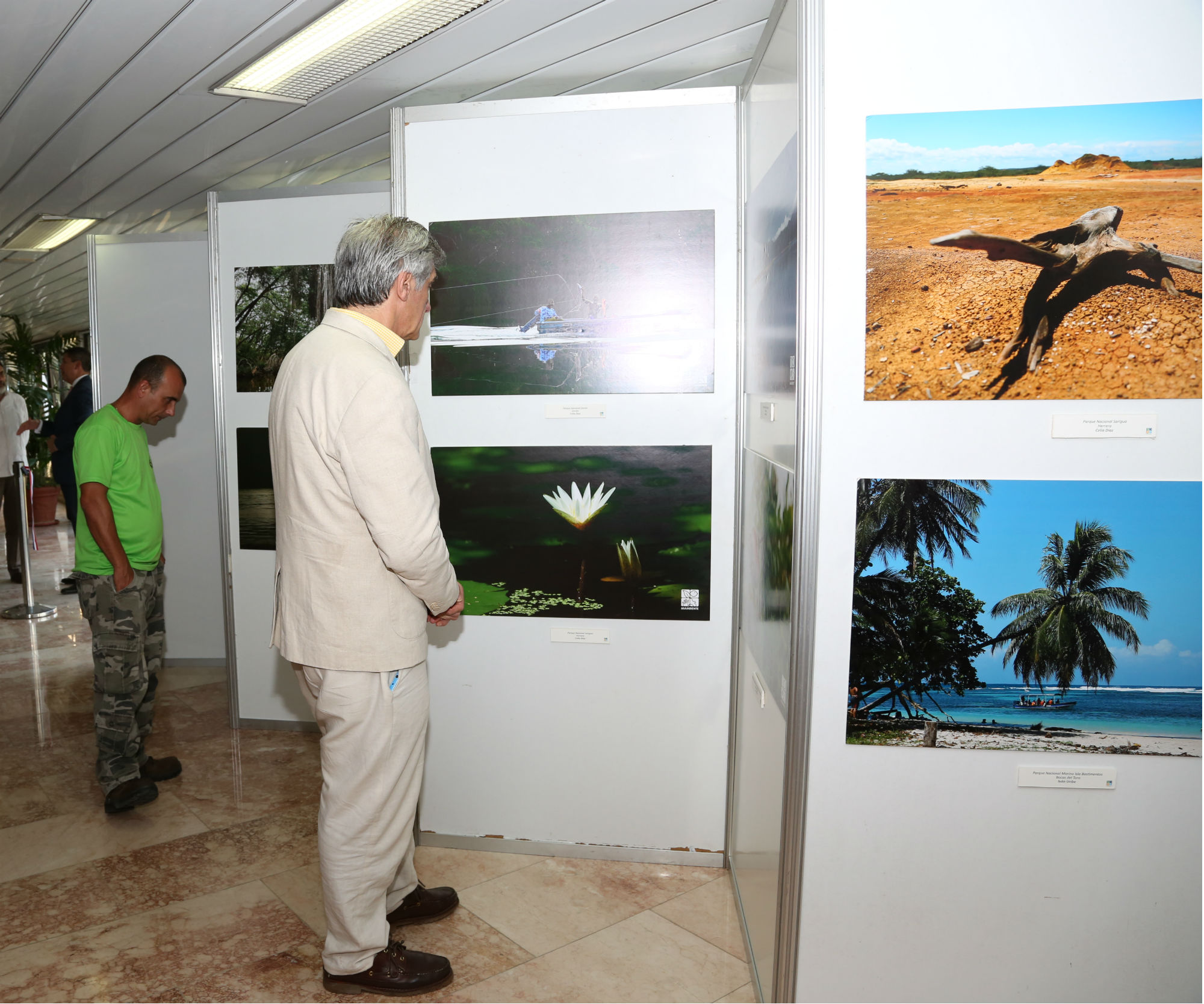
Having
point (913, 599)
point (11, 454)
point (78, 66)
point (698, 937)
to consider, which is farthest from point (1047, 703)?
point (11, 454)

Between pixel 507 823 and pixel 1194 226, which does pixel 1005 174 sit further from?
pixel 507 823

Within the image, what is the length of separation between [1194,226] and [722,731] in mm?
1845

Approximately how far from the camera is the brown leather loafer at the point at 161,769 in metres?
3.49

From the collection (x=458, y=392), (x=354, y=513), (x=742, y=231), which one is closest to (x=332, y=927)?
(x=354, y=513)

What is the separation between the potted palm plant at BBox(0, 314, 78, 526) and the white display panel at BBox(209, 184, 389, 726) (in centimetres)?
631

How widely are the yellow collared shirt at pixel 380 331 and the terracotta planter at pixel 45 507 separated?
10.1 m

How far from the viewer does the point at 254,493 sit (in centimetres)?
399

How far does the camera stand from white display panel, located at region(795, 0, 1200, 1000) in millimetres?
1671

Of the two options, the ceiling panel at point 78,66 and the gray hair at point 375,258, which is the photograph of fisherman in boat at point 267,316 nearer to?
the ceiling panel at point 78,66

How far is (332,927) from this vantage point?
2180 mm

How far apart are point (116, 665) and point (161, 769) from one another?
1.81 ft

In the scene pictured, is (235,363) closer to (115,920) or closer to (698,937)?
(115,920)

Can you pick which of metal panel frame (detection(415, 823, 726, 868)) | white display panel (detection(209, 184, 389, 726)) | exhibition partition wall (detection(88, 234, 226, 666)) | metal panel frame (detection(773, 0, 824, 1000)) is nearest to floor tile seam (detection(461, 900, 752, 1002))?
metal panel frame (detection(415, 823, 726, 868))

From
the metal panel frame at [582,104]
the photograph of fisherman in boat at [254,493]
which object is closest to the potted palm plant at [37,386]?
the photograph of fisherman in boat at [254,493]
